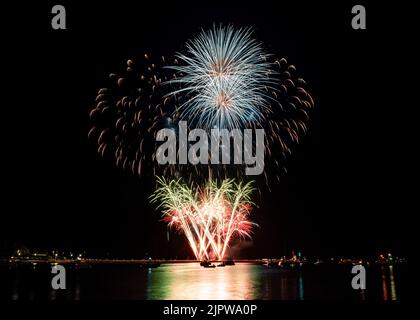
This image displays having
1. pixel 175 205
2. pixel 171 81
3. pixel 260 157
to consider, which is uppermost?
pixel 171 81

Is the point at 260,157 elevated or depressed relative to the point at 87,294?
elevated

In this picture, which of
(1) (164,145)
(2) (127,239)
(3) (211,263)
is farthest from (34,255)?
(1) (164,145)

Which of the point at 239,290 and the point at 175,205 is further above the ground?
the point at 175,205

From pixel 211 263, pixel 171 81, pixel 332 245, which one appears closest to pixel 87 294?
pixel 171 81

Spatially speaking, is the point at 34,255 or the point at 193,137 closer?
the point at 193,137

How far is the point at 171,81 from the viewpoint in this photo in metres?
37.5

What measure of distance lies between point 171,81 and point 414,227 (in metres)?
68.5
